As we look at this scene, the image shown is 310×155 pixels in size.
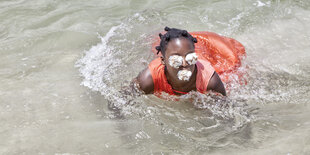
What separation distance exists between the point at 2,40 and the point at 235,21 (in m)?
3.90

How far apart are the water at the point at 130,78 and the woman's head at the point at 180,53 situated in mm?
505

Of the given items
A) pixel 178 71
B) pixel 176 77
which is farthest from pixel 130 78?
pixel 178 71

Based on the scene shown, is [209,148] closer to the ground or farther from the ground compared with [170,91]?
closer to the ground

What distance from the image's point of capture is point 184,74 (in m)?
3.20

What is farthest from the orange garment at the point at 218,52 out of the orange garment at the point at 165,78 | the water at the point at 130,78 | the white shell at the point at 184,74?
the white shell at the point at 184,74

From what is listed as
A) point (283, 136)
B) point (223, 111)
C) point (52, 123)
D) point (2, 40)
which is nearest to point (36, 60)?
point (2, 40)

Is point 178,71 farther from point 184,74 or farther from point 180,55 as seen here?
point 180,55

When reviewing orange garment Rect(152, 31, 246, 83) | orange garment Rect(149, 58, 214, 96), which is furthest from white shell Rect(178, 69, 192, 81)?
orange garment Rect(152, 31, 246, 83)

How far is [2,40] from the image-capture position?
5023 mm

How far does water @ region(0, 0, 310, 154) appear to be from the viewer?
306cm

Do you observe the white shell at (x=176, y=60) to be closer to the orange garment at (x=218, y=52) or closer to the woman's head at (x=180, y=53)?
the woman's head at (x=180, y=53)

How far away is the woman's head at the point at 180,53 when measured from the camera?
3074mm

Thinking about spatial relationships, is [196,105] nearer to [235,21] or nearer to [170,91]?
[170,91]

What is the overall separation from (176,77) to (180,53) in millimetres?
324
